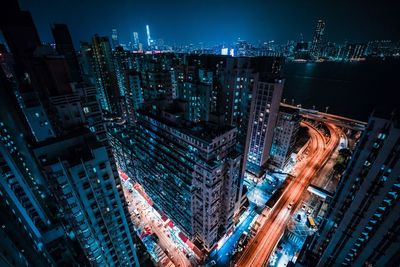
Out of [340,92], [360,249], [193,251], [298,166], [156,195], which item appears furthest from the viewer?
[340,92]

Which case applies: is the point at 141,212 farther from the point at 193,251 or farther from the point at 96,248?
the point at 96,248

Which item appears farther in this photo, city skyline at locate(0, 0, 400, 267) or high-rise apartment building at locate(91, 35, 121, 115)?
high-rise apartment building at locate(91, 35, 121, 115)

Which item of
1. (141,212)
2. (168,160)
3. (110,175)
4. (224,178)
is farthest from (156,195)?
(110,175)

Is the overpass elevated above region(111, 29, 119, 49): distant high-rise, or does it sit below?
below

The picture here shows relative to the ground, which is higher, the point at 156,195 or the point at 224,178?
the point at 224,178

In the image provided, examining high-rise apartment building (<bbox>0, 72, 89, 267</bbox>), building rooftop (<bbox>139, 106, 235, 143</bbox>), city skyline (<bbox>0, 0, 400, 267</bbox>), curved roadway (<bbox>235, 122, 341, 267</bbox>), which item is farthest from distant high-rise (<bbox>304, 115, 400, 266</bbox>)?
high-rise apartment building (<bbox>0, 72, 89, 267</bbox>)

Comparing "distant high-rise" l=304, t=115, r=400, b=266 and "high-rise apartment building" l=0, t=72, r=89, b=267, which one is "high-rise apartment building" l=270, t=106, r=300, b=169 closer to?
"distant high-rise" l=304, t=115, r=400, b=266
